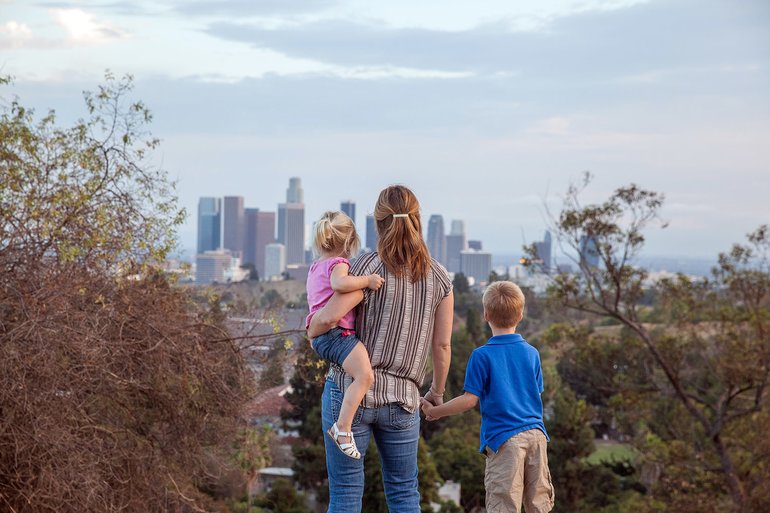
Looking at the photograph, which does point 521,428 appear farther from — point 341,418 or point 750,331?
point 750,331

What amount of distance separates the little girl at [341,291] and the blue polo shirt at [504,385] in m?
0.49

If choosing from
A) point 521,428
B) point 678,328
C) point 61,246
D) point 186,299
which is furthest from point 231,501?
point 521,428

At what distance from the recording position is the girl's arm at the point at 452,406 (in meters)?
3.40

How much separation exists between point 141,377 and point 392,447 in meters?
4.55

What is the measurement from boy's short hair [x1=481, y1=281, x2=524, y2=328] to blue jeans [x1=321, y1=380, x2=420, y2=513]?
47 centimetres

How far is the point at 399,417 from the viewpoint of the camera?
3.30 meters

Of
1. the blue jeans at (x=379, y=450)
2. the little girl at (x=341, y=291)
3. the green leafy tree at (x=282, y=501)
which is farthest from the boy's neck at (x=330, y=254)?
the green leafy tree at (x=282, y=501)

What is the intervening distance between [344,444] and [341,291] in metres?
0.53

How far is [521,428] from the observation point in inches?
137

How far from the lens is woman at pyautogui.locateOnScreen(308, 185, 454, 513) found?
3281mm

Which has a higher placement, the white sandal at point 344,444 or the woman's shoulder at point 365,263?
the woman's shoulder at point 365,263

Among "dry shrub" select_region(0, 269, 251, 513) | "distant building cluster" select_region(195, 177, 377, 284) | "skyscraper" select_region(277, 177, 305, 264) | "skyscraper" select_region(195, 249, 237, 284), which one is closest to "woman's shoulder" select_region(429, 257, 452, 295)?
"dry shrub" select_region(0, 269, 251, 513)

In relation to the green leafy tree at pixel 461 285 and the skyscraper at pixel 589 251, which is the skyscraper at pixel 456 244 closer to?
the green leafy tree at pixel 461 285

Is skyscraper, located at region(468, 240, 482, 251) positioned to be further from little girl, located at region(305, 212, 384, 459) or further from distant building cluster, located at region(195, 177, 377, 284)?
little girl, located at region(305, 212, 384, 459)
